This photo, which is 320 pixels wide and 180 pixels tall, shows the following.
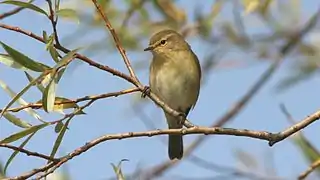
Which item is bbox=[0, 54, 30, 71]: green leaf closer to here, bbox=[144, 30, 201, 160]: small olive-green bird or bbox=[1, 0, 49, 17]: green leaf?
bbox=[1, 0, 49, 17]: green leaf

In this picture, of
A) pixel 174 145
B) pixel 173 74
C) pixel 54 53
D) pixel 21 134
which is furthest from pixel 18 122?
pixel 174 145

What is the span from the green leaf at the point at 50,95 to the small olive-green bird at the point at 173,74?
156 cm

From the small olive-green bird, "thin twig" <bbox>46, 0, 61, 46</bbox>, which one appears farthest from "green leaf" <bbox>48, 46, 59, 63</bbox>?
the small olive-green bird

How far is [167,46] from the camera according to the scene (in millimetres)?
3363

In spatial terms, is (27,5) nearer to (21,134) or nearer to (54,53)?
(54,53)

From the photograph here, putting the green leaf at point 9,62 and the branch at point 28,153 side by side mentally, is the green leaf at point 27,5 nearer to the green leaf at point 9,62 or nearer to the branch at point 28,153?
the green leaf at point 9,62

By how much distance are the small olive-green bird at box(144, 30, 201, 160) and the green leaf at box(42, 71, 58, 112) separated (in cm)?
156

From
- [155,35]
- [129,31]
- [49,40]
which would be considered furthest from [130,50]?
[49,40]

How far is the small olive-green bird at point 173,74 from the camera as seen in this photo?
10.5 feet

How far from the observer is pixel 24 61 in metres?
1.58

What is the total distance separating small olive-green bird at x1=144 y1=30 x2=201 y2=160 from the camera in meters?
3.20

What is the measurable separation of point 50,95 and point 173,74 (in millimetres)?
1677

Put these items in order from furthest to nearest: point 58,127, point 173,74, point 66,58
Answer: point 173,74
point 58,127
point 66,58

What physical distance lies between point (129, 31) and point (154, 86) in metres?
0.38
